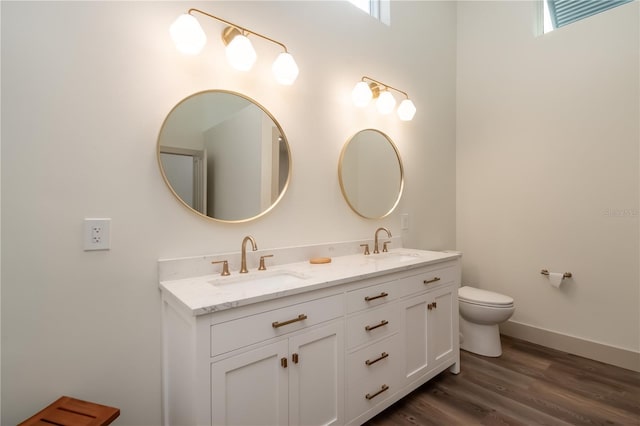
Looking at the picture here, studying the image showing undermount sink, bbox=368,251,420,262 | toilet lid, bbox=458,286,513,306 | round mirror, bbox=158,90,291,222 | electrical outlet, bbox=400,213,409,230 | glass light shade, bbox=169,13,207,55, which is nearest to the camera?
glass light shade, bbox=169,13,207,55

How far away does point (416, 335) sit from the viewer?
181 cm

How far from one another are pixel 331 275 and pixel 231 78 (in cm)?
112

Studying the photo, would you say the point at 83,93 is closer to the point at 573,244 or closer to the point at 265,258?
the point at 265,258

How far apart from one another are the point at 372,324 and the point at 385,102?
155 centimetres

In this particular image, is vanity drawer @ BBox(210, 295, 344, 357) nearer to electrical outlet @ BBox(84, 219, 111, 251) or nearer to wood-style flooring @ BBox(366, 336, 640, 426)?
electrical outlet @ BBox(84, 219, 111, 251)

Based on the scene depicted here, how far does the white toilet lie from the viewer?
2.25 m

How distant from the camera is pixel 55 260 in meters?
1.16

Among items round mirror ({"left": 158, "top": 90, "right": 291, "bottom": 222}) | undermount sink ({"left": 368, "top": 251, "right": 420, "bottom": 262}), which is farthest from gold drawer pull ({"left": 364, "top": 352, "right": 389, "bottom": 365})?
round mirror ({"left": 158, "top": 90, "right": 291, "bottom": 222})

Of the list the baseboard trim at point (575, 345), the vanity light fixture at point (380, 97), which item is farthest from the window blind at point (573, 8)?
the baseboard trim at point (575, 345)

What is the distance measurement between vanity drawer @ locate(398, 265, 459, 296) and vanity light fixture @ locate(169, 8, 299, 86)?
130 cm

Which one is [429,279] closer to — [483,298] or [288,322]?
[483,298]

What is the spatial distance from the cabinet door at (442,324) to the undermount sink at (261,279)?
909 mm

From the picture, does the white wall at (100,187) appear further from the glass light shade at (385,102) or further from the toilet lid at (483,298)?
the toilet lid at (483,298)

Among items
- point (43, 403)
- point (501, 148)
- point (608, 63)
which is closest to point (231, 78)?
point (43, 403)
